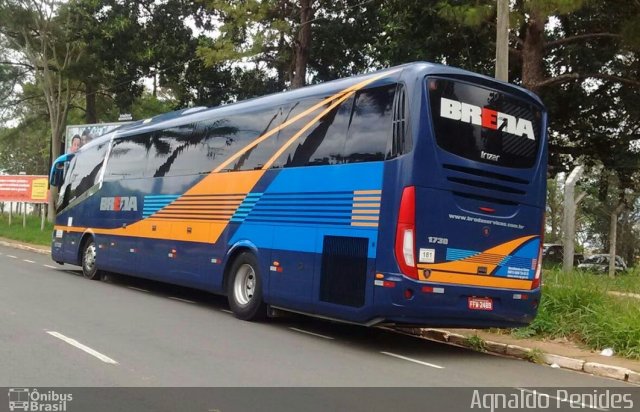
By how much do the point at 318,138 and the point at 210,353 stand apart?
3559mm

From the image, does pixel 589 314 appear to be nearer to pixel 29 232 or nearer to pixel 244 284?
pixel 244 284

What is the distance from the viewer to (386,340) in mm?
9945

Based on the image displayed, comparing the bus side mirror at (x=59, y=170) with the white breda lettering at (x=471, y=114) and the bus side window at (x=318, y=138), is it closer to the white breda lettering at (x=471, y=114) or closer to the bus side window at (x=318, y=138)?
the bus side window at (x=318, y=138)

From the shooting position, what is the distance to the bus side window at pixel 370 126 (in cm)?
866

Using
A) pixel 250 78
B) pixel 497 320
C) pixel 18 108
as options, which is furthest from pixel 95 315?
pixel 18 108

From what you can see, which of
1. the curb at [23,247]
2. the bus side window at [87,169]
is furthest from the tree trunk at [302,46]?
the curb at [23,247]

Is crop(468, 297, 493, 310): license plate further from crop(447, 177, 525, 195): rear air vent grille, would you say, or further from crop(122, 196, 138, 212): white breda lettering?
crop(122, 196, 138, 212): white breda lettering

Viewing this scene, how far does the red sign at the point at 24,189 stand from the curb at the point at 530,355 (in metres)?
29.0

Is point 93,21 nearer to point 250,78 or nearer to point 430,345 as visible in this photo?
point 250,78

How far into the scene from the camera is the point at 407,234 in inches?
321

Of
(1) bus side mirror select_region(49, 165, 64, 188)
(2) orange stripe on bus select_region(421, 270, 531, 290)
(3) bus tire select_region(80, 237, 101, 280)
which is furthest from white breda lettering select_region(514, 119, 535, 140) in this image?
(1) bus side mirror select_region(49, 165, 64, 188)

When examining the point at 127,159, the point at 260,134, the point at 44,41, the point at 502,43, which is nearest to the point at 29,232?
the point at 44,41

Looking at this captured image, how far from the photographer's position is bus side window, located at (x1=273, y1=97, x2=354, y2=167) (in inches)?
367

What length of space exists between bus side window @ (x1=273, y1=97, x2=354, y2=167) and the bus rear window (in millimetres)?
1420
